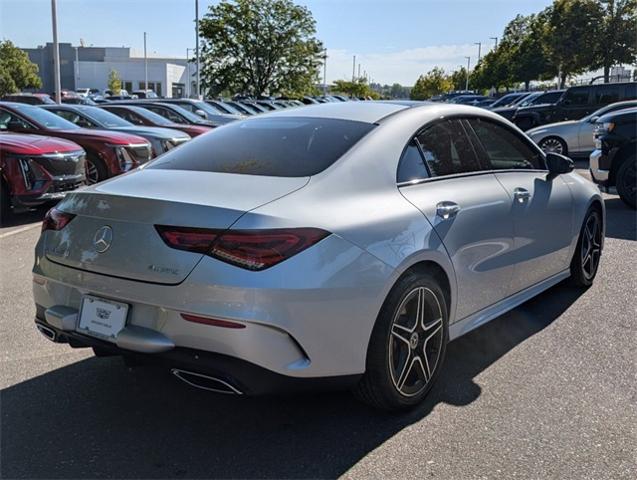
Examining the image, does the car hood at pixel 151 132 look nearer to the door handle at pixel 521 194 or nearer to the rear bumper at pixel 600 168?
the rear bumper at pixel 600 168

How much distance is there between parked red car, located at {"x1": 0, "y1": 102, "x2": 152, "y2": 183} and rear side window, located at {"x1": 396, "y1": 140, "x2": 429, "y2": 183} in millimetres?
7002

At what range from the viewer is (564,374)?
3.71 meters

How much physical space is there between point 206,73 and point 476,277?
3302cm

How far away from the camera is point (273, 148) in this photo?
11.3 ft

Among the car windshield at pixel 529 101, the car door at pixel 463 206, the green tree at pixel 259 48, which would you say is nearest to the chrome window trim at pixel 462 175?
the car door at pixel 463 206

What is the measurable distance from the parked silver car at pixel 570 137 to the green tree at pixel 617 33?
18.4 m

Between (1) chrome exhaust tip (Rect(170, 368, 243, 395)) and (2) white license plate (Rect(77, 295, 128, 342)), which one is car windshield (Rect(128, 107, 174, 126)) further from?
(1) chrome exhaust tip (Rect(170, 368, 243, 395))

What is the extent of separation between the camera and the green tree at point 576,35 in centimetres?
3244

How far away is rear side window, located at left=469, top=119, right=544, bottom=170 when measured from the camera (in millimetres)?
4098

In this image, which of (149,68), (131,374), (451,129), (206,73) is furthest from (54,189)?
(149,68)

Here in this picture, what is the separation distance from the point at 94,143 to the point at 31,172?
1.95 metres

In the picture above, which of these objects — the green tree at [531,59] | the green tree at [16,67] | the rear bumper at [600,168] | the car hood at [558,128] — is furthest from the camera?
the green tree at [16,67]

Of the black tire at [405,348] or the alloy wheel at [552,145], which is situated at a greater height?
the alloy wheel at [552,145]

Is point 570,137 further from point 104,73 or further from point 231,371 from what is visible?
point 104,73
